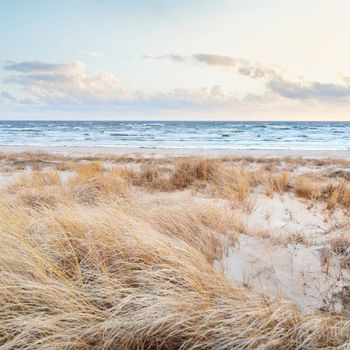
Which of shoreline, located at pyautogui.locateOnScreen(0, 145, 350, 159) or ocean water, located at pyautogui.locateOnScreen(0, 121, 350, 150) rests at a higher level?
ocean water, located at pyautogui.locateOnScreen(0, 121, 350, 150)

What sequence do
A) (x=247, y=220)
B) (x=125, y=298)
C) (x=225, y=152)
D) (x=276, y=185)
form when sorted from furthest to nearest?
(x=225, y=152) < (x=276, y=185) < (x=247, y=220) < (x=125, y=298)

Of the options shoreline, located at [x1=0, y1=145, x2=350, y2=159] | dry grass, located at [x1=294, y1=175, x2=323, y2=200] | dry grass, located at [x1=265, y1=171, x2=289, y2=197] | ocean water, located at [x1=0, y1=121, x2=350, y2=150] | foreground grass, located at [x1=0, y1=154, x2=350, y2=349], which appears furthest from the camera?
ocean water, located at [x1=0, y1=121, x2=350, y2=150]

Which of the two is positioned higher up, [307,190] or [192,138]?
[192,138]

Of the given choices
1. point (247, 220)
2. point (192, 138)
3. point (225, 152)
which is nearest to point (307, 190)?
point (247, 220)

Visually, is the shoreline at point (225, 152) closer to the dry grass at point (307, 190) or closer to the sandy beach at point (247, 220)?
the dry grass at point (307, 190)

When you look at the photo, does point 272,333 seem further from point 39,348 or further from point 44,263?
point 44,263

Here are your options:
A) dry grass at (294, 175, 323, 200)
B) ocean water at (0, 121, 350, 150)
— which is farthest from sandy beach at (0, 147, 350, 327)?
ocean water at (0, 121, 350, 150)

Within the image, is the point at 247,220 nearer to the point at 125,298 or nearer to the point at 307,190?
the point at 307,190

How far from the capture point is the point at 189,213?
3.94 metres

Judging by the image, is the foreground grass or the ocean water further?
the ocean water

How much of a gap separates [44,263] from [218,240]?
1801 millimetres

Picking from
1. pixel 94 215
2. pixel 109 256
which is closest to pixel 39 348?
pixel 109 256

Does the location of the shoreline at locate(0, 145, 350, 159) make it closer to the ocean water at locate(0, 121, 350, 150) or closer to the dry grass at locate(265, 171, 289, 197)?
the ocean water at locate(0, 121, 350, 150)

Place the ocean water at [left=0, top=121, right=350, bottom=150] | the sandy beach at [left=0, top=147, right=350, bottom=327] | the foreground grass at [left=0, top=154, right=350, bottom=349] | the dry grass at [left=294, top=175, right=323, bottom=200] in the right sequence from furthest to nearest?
the ocean water at [left=0, top=121, right=350, bottom=150] < the dry grass at [left=294, top=175, right=323, bottom=200] < the sandy beach at [left=0, top=147, right=350, bottom=327] < the foreground grass at [left=0, top=154, right=350, bottom=349]
